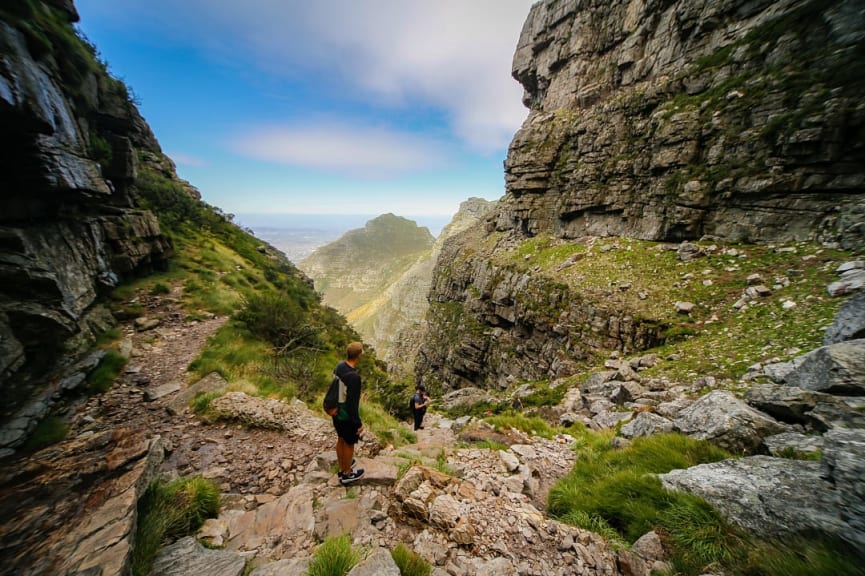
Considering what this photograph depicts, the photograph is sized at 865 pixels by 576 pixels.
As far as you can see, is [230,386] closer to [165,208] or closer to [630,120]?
[165,208]

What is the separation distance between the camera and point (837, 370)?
16.6ft

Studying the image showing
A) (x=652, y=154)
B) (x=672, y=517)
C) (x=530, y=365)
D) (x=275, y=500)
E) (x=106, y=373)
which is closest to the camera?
(x=672, y=517)

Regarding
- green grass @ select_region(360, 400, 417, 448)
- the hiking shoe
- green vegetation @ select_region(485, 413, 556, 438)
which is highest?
the hiking shoe

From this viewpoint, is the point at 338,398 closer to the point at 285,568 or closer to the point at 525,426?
the point at 285,568

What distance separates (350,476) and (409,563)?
218cm

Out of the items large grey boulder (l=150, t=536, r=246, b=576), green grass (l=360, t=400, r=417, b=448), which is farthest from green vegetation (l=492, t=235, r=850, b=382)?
large grey boulder (l=150, t=536, r=246, b=576)

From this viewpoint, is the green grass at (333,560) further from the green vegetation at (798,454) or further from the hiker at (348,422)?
the green vegetation at (798,454)

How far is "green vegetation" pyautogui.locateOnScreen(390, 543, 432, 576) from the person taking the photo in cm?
319

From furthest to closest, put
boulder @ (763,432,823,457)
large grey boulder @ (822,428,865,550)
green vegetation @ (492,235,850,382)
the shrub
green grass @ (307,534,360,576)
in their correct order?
the shrub → green vegetation @ (492,235,850,382) → boulder @ (763,432,823,457) → green grass @ (307,534,360,576) → large grey boulder @ (822,428,865,550)

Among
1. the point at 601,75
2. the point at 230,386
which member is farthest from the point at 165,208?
the point at 601,75

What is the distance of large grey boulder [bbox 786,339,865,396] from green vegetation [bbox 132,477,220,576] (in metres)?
→ 10.1

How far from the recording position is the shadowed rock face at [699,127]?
49.9 ft

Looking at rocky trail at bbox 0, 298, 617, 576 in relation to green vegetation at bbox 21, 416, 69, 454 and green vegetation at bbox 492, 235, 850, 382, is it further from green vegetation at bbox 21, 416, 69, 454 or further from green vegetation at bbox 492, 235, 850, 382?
green vegetation at bbox 492, 235, 850, 382

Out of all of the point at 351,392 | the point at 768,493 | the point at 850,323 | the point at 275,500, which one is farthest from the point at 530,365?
the point at 275,500
